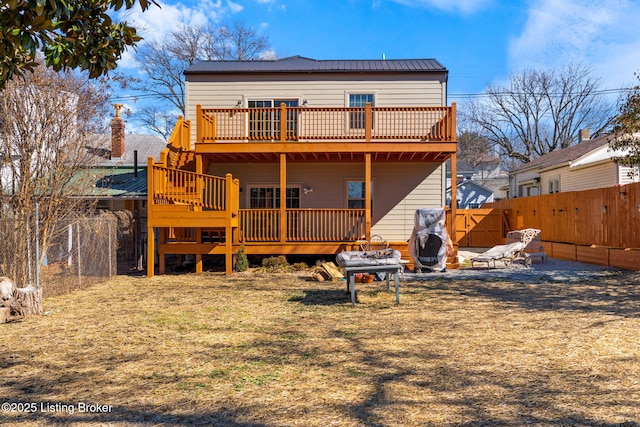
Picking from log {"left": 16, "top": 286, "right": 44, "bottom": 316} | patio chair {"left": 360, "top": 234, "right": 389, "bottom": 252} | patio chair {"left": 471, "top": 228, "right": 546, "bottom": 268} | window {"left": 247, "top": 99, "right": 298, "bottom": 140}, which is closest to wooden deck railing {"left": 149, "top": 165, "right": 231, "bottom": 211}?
window {"left": 247, "top": 99, "right": 298, "bottom": 140}

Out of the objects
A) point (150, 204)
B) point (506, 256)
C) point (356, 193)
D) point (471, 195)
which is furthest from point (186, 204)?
point (471, 195)

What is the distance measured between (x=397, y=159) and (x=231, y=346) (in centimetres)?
1033

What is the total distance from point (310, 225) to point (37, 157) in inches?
275

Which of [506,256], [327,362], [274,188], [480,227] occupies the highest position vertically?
[274,188]

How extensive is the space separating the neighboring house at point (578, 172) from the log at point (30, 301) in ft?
58.5

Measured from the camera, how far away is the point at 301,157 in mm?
13812

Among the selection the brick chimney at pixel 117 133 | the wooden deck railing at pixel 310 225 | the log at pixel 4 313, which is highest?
the brick chimney at pixel 117 133

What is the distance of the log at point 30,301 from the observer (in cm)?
689

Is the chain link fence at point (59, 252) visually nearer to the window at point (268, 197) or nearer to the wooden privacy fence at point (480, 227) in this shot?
the window at point (268, 197)

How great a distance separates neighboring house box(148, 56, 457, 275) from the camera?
12.1 m

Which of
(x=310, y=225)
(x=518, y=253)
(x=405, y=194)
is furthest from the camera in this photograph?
(x=405, y=194)

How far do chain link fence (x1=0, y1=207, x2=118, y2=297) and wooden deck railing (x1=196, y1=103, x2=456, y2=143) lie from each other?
4088 mm

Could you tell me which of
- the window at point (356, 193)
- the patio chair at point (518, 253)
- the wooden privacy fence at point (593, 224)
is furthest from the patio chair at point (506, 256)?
the window at point (356, 193)

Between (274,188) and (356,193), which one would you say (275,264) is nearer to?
(274,188)
